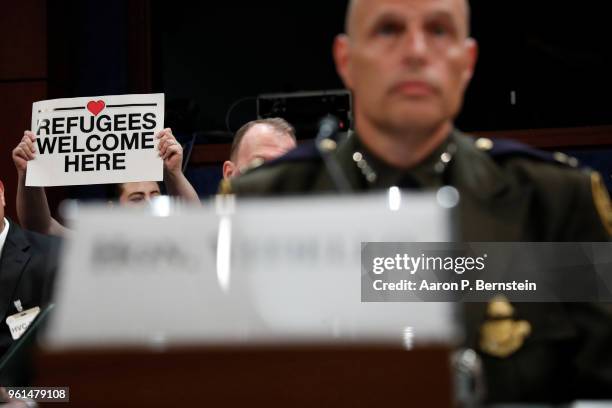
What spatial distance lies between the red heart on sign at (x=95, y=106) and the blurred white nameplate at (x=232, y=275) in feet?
8.87

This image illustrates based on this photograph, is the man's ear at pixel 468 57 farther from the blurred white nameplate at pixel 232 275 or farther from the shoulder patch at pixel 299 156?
the blurred white nameplate at pixel 232 275

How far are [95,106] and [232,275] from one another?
109 inches

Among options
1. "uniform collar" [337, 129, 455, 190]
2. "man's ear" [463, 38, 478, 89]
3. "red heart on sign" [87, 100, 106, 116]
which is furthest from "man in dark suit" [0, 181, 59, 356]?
"man's ear" [463, 38, 478, 89]

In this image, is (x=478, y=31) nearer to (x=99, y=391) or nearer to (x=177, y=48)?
(x=177, y=48)

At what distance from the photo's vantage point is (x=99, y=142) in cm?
341

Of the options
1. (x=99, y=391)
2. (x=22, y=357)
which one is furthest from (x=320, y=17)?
(x=99, y=391)

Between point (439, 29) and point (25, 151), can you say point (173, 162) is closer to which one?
point (25, 151)

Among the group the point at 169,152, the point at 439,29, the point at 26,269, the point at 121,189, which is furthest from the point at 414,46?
the point at 121,189

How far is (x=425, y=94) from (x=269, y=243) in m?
0.55

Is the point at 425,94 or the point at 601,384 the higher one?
the point at 425,94

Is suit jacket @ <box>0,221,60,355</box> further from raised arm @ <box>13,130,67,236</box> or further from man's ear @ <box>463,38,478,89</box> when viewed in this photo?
man's ear @ <box>463,38,478,89</box>

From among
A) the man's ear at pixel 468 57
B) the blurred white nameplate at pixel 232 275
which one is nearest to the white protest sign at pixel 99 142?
the man's ear at pixel 468 57

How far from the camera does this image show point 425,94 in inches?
52.0

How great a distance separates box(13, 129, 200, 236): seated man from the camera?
3.31 meters
